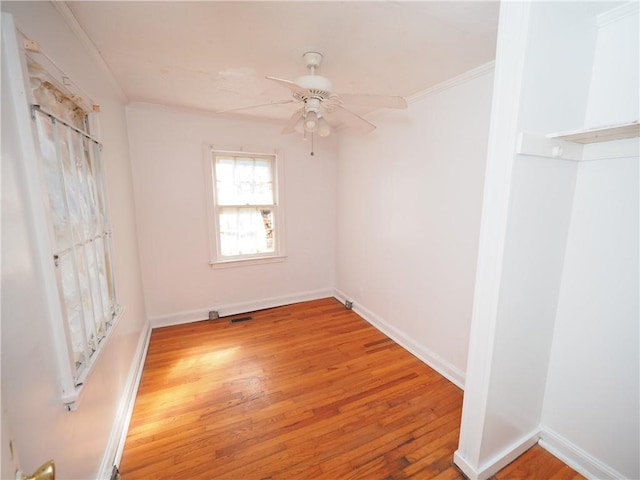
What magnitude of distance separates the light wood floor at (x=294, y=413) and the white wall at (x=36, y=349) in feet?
1.27

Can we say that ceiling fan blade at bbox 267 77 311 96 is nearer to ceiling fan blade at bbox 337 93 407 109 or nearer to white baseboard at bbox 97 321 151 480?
ceiling fan blade at bbox 337 93 407 109

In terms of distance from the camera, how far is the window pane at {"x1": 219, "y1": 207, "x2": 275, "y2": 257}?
11.2 ft

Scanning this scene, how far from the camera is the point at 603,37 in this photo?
1298mm

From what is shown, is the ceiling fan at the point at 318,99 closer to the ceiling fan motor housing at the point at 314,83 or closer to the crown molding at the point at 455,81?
the ceiling fan motor housing at the point at 314,83

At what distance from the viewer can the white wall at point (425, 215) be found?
204cm

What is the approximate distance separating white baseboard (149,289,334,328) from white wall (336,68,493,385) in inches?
33.5

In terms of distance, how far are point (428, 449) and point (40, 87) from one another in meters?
2.65

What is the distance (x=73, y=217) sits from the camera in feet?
4.05

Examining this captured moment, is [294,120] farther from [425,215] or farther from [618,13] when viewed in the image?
[618,13]

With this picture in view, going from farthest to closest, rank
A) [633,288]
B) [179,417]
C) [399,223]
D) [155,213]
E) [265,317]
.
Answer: [265,317] < [155,213] < [399,223] < [179,417] < [633,288]

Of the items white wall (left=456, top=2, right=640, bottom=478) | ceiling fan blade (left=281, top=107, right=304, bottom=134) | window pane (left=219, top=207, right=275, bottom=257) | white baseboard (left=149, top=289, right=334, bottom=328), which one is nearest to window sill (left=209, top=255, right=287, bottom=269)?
window pane (left=219, top=207, right=275, bottom=257)

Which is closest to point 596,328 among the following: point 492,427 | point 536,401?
point 536,401

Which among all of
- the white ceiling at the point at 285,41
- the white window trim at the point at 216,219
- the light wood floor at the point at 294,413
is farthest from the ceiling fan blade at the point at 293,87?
the light wood floor at the point at 294,413

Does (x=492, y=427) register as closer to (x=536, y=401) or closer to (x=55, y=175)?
(x=536, y=401)
